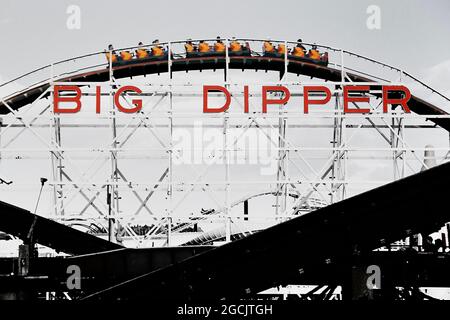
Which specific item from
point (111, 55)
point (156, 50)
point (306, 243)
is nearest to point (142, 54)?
point (156, 50)

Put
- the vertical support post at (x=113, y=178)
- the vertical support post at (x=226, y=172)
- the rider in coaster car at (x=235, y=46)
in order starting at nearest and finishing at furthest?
the vertical support post at (x=226, y=172)
the vertical support post at (x=113, y=178)
the rider in coaster car at (x=235, y=46)

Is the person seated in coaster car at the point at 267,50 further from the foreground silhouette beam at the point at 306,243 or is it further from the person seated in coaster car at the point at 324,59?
the foreground silhouette beam at the point at 306,243

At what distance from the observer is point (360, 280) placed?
8.75 metres

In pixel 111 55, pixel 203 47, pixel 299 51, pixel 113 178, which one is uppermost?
pixel 203 47

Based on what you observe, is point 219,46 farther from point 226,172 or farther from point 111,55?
point 226,172

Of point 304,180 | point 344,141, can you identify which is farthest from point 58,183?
point 344,141

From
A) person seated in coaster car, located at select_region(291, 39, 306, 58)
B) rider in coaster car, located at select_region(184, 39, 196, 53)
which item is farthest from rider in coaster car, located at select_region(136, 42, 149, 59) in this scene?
person seated in coaster car, located at select_region(291, 39, 306, 58)

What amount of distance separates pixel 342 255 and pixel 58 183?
2268 centimetres

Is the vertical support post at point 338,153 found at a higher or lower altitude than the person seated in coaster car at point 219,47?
lower

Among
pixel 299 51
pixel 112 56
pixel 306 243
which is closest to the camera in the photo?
pixel 306 243

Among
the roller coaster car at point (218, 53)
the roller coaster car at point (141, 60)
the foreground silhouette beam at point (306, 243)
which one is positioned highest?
the roller coaster car at point (218, 53)

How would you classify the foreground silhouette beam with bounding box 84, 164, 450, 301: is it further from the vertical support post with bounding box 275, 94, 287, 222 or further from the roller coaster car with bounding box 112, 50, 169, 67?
the roller coaster car with bounding box 112, 50, 169, 67

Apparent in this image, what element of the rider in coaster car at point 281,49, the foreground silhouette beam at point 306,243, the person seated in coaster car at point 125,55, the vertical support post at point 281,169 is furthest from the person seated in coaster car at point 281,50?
the foreground silhouette beam at point 306,243
